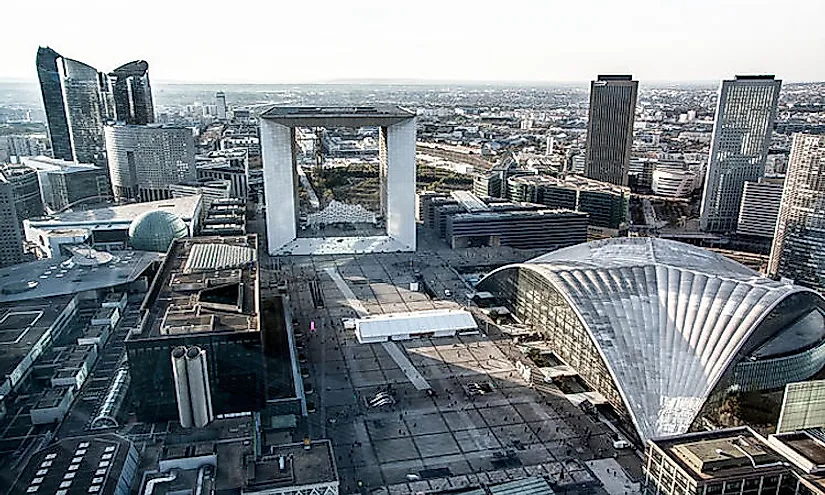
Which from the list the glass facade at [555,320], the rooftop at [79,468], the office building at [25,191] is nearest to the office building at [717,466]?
the glass facade at [555,320]

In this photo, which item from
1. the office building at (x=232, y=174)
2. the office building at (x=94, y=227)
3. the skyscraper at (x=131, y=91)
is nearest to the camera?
the office building at (x=94, y=227)

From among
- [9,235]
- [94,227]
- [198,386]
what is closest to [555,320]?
[198,386]

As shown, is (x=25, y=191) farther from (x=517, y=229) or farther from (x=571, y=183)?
(x=571, y=183)

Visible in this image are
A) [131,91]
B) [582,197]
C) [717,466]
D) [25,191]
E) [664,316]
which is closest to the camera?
[717,466]

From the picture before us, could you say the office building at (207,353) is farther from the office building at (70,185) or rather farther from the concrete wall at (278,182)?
the office building at (70,185)

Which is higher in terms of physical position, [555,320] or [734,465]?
[734,465]

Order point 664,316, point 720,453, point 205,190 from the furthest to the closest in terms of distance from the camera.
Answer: point 205,190, point 664,316, point 720,453

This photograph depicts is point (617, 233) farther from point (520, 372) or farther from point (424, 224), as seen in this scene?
point (520, 372)

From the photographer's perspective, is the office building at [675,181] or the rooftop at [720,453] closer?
the rooftop at [720,453]

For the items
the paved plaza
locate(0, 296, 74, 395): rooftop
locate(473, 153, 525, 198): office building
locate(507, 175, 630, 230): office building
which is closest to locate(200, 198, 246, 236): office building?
the paved plaza
